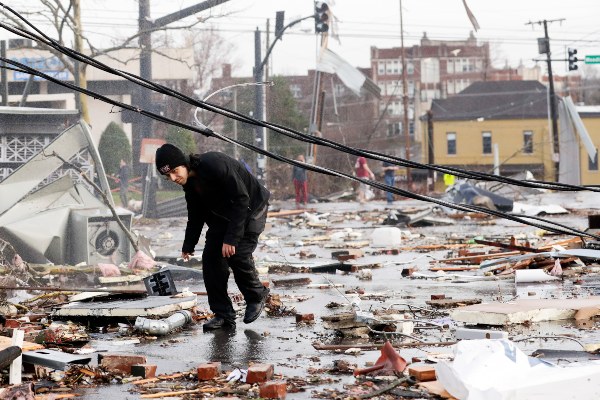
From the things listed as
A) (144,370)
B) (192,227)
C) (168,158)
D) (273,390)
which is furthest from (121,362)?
(192,227)

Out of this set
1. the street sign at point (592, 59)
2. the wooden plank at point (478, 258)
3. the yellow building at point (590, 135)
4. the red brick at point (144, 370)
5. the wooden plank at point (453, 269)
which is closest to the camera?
the red brick at point (144, 370)

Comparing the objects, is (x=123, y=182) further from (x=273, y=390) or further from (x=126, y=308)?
(x=273, y=390)

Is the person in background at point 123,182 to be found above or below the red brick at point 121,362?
above

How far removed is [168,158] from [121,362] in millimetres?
2005

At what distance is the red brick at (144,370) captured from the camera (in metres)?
7.20

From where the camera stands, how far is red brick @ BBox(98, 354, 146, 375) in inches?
292

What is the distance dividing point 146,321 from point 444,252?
968cm

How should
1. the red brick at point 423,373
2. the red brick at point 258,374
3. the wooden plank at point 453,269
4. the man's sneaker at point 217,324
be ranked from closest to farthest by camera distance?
the red brick at point 423,373 → the red brick at point 258,374 → the man's sneaker at point 217,324 → the wooden plank at point 453,269

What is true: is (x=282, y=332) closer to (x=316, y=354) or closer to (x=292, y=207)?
(x=316, y=354)

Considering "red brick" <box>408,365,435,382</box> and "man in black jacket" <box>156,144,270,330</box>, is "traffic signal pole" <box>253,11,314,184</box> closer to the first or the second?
"man in black jacket" <box>156,144,270,330</box>

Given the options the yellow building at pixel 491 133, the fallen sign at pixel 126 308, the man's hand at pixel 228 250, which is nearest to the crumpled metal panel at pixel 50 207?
the fallen sign at pixel 126 308

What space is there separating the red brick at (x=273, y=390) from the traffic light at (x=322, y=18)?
23.9 meters

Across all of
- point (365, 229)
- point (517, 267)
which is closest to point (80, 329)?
point (517, 267)

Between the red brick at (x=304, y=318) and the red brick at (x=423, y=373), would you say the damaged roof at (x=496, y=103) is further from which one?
the red brick at (x=423, y=373)
